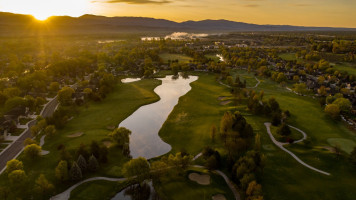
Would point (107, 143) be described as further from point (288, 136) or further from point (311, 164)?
point (311, 164)

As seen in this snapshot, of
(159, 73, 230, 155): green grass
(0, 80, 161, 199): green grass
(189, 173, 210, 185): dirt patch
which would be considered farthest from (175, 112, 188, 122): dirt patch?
(189, 173, 210, 185): dirt patch

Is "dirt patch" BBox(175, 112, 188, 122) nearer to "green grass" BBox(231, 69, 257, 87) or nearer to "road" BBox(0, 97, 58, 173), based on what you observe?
"road" BBox(0, 97, 58, 173)

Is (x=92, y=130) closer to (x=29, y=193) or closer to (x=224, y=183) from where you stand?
(x=29, y=193)

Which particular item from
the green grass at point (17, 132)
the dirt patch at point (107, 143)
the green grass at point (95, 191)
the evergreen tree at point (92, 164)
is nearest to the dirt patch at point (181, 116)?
the dirt patch at point (107, 143)

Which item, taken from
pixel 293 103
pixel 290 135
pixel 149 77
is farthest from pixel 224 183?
pixel 149 77

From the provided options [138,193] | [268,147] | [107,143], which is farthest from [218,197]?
[107,143]
